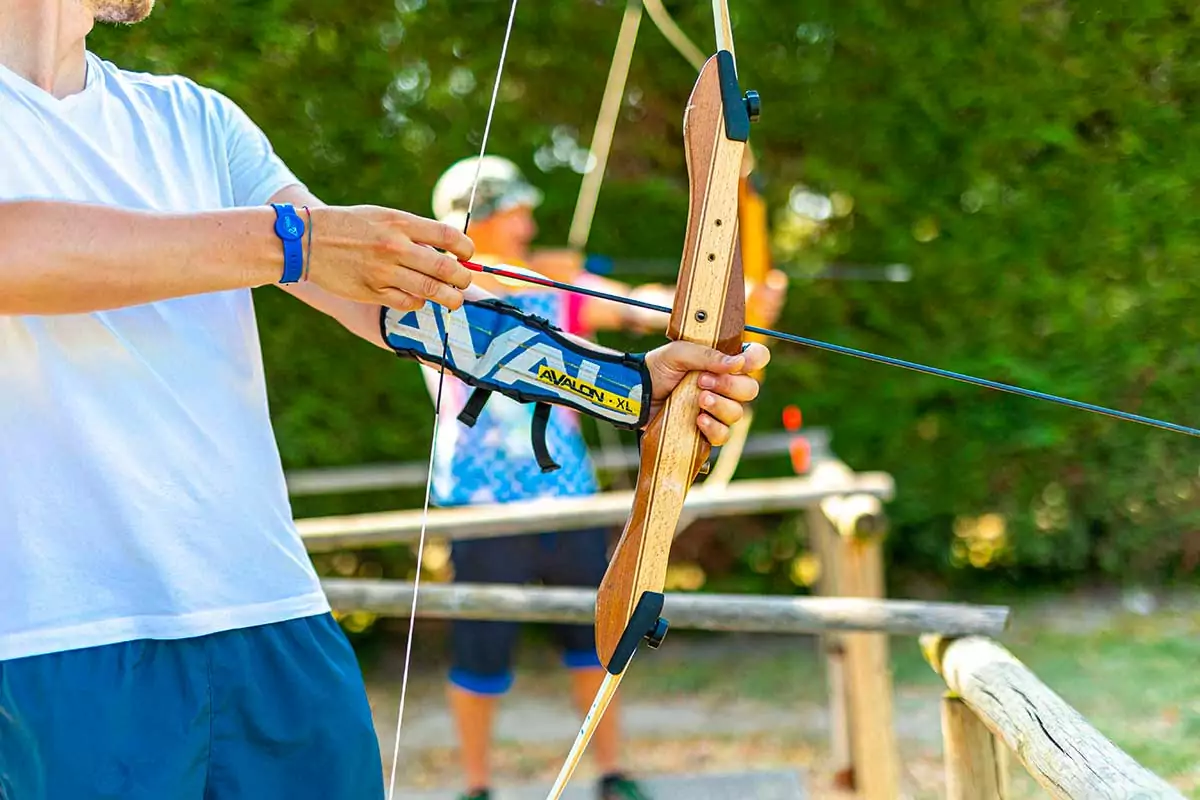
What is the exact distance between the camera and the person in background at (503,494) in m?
2.86

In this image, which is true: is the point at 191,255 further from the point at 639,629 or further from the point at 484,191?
the point at 484,191

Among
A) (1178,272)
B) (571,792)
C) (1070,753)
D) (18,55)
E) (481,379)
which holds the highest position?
(1178,272)

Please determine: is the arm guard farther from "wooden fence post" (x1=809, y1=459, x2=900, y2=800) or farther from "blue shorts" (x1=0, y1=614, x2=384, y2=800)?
"wooden fence post" (x1=809, y1=459, x2=900, y2=800)

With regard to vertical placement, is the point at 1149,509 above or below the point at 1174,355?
below

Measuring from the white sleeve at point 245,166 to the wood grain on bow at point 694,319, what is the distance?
43 cm

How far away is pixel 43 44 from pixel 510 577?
1.98 meters

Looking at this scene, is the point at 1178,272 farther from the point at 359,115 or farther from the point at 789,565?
the point at 359,115

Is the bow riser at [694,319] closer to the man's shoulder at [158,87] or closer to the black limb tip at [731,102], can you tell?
the black limb tip at [731,102]

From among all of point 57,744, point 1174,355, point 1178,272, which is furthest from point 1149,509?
point 57,744

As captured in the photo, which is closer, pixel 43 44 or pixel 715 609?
pixel 43 44

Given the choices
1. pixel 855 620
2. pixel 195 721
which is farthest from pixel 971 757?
pixel 195 721

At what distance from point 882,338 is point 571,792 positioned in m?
2.07

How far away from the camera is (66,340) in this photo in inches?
43.4

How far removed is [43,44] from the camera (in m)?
1.14
